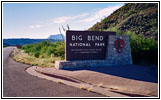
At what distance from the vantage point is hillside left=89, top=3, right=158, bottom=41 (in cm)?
4044

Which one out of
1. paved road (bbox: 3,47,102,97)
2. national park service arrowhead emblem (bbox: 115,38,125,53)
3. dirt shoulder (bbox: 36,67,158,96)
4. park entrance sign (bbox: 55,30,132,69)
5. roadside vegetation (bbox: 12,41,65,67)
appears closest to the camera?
paved road (bbox: 3,47,102,97)

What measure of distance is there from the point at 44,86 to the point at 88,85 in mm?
1773

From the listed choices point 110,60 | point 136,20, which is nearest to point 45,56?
point 110,60

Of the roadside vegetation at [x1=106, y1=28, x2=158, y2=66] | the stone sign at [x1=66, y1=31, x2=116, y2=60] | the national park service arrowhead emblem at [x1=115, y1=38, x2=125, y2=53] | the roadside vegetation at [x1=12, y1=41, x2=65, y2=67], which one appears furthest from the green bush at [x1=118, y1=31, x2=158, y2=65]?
the roadside vegetation at [x1=12, y1=41, x2=65, y2=67]

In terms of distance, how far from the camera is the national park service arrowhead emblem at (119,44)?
1562 cm

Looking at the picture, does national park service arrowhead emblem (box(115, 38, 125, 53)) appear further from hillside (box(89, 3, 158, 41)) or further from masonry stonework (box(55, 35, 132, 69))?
hillside (box(89, 3, 158, 41))

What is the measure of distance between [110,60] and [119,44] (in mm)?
1261

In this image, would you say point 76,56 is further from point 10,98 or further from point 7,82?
point 10,98

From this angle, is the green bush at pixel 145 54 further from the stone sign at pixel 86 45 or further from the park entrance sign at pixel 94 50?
the stone sign at pixel 86 45

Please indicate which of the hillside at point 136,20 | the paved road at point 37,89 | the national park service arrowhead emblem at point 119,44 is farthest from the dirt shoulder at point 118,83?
the hillside at point 136,20

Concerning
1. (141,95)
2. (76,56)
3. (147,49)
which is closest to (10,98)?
(141,95)

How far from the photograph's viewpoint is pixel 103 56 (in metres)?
15.5

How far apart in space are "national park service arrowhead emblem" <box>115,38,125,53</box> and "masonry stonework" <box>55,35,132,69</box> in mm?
147

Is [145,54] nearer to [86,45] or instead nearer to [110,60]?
[110,60]
